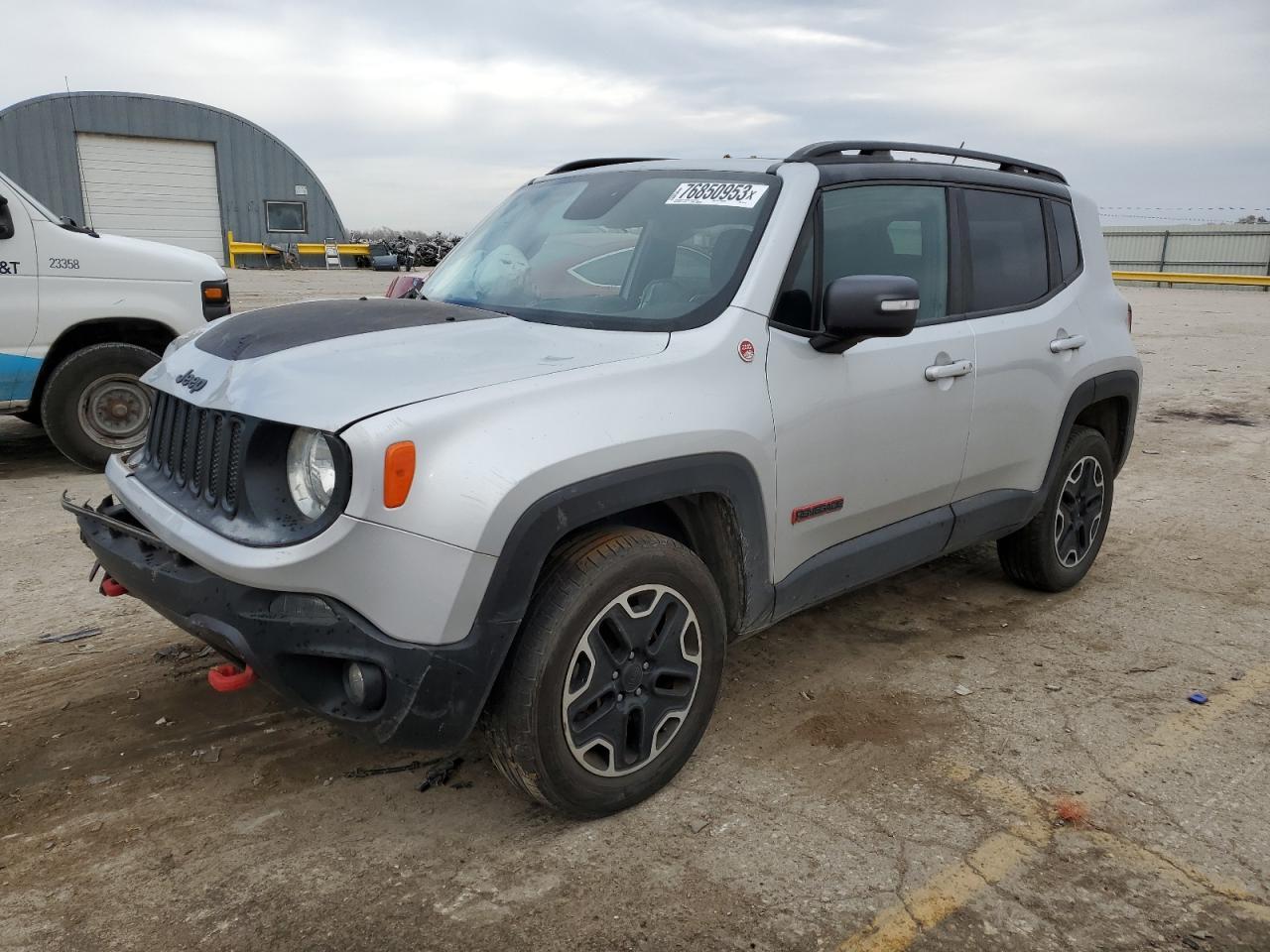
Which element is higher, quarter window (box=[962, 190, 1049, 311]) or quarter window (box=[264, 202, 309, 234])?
quarter window (box=[264, 202, 309, 234])

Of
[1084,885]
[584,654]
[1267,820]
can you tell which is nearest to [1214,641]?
[1267,820]

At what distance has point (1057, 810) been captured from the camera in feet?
9.72

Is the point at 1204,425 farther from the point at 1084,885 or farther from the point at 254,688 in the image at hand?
the point at 254,688

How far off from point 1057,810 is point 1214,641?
1819mm

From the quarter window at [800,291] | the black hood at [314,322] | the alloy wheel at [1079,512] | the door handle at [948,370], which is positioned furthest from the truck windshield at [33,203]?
the alloy wheel at [1079,512]

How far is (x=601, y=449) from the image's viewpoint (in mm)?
2559

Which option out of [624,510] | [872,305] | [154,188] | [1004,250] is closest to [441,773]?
[624,510]

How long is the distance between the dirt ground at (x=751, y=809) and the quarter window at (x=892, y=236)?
150 cm

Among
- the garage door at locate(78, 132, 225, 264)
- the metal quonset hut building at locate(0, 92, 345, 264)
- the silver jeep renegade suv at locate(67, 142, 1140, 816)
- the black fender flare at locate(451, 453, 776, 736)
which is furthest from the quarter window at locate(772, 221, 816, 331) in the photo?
the garage door at locate(78, 132, 225, 264)

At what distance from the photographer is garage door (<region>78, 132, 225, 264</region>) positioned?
30.8 m

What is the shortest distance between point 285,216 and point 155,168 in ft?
14.6

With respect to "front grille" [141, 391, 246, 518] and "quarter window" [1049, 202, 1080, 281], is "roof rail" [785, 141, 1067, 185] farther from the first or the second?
"front grille" [141, 391, 246, 518]

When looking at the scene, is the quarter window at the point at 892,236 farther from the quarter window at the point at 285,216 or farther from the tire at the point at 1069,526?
the quarter window at the point at 285,216

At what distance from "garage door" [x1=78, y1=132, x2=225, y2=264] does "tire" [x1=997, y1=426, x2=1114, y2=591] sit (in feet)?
104
